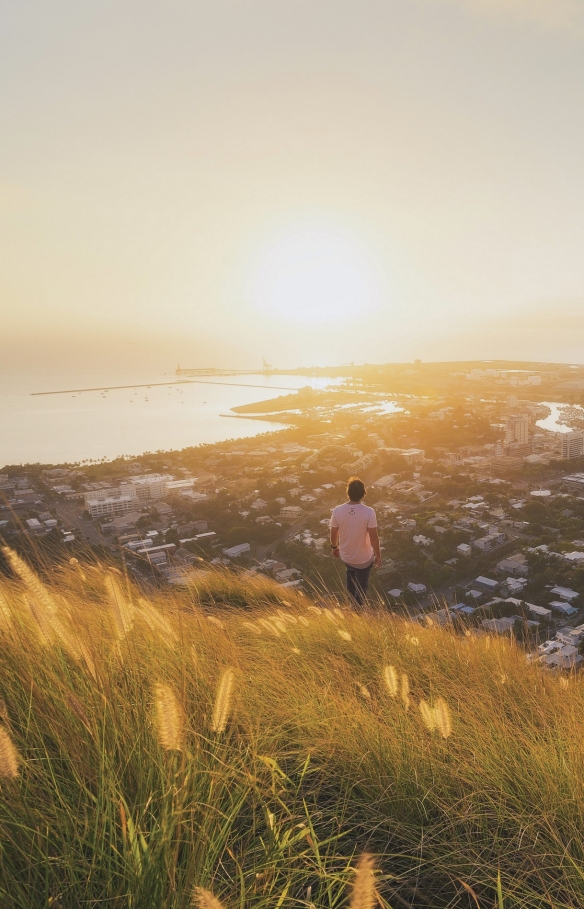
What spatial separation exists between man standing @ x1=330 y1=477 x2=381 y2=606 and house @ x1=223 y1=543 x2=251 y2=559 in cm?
693

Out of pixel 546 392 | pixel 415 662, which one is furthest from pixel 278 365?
pixel 415 662

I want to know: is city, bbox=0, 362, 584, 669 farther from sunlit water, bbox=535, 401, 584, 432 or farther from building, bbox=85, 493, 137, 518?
sunlit water, bbox=535, 401, 584, 432

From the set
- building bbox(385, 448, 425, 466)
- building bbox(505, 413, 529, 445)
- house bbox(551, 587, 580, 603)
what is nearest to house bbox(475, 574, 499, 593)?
A: house bbox(551, 587, 580, 603)

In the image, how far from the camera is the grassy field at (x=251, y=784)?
1.05m

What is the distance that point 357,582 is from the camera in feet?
15.2

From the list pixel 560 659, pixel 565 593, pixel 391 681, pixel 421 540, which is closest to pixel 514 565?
pixel 565 593

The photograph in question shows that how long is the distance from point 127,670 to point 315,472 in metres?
18.3

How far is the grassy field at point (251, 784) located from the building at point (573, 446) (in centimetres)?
2341

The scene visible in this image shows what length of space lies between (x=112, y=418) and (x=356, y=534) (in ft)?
132

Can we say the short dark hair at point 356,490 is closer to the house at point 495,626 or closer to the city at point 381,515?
the city at point 381,515

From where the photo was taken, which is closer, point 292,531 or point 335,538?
point 335,538

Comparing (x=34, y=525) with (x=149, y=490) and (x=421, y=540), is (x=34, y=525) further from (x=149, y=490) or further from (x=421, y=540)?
(x=421, y=540)

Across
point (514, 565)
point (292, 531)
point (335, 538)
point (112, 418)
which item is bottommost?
point (514, 565)

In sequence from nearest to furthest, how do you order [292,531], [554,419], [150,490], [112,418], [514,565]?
[514,565]
[292,531]
[150,490]
[554,419]
[112,418]
